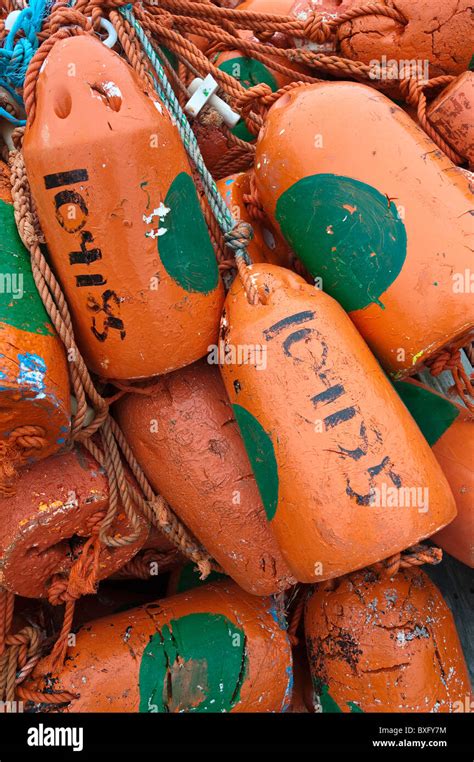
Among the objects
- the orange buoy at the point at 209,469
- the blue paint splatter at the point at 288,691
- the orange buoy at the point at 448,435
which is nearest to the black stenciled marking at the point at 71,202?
the orange buoy at the point at 209,469

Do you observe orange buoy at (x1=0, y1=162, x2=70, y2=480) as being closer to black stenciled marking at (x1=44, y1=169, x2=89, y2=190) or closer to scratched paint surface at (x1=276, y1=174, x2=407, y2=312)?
black stenciled marking at (x1=44, y1=169, x2=89, y2=190)

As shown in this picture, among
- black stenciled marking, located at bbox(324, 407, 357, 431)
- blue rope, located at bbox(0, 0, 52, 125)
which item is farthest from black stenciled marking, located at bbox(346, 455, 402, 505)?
blue rope, located at bbox(0, 0, 52, 125)

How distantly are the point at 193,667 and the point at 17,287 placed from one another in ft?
3.01

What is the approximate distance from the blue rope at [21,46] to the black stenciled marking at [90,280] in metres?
0.48

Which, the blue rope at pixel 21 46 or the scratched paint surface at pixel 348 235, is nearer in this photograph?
the scratched paint surface at pixel 348 235

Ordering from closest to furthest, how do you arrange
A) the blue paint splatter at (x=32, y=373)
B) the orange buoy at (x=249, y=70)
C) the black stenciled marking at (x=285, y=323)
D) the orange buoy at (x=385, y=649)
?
the blue paint splatter at (x=32, y=373)
the black stenciled marking at (x=285, y=323)
the orange buoy at (x=385, y=649)
the orange buoy at (x=249, y=70)

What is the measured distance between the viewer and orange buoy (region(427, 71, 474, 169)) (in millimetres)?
1587

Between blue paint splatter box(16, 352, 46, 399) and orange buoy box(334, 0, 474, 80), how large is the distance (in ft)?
3.52

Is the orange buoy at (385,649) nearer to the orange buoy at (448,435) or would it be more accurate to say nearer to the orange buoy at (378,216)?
the orange buoy at (448,435)

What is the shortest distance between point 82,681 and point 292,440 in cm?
73

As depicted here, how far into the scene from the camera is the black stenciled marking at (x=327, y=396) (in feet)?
4.35

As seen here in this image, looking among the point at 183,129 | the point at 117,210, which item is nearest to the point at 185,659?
the point at 117,210

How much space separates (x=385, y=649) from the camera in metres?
1.53

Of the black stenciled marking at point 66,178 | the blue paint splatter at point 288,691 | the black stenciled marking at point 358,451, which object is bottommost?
the blue paint splatter at point 288,691
